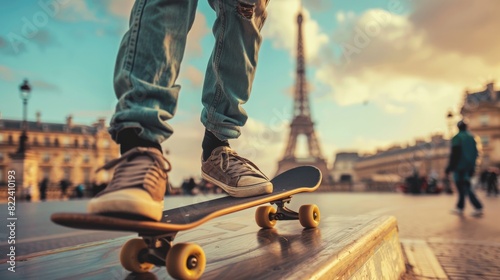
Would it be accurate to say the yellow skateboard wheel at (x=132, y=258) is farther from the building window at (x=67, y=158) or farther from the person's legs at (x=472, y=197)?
the building window at (x=67, y=158)

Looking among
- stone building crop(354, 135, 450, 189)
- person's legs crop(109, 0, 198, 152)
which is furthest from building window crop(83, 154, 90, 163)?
person's legs crop(109, 0, 198, 152)

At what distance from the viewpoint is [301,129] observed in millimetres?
41625

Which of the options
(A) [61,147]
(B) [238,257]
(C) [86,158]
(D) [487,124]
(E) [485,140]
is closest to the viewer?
(B) [238,257]

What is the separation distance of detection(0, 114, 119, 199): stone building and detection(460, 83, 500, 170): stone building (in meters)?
53.6

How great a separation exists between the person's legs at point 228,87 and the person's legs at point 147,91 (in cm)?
28

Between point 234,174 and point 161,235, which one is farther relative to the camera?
point 234,174

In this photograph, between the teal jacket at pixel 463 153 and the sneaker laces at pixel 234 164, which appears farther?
the teal jacket at pixel 463 153

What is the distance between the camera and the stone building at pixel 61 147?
58219 mm

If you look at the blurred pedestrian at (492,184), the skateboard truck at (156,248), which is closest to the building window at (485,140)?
the blurred pedestrian at (492,184)

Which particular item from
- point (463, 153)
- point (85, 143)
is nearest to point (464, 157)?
point (463, 153)

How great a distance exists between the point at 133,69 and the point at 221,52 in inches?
19.5

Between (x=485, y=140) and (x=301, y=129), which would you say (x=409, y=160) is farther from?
(x=301, y=129)

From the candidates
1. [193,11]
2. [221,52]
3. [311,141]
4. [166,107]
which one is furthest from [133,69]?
[311,141]

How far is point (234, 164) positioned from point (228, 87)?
0.33 meters
